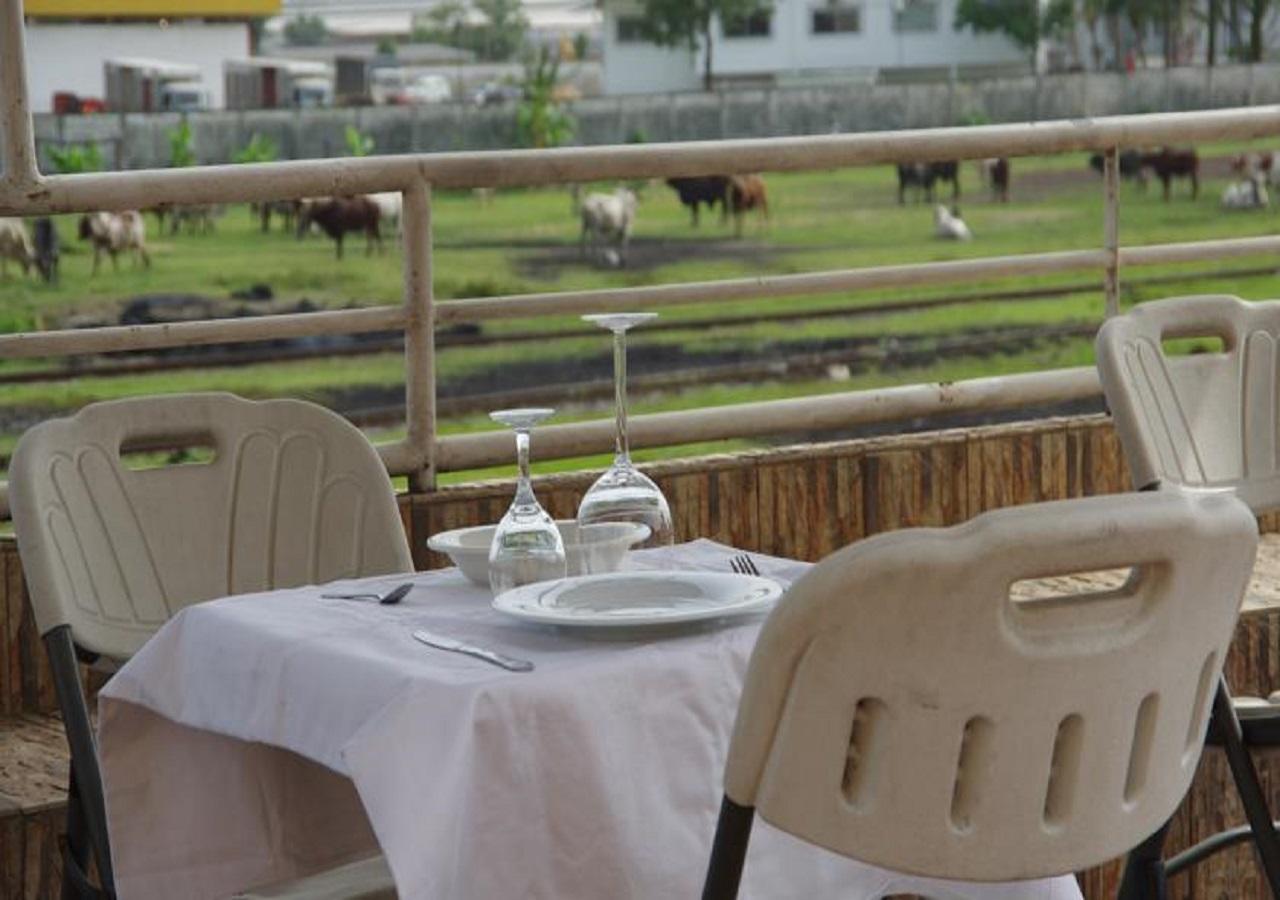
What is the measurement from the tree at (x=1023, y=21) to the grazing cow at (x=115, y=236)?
2588cm

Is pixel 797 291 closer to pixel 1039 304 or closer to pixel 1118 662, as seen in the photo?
pixel 1118 662

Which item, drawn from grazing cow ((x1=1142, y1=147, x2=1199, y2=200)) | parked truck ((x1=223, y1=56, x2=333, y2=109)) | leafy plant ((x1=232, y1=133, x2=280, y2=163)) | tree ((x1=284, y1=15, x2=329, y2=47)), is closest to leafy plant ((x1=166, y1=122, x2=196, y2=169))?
leafy plant ((x1=232, y1=133, x2=280, y2=163))

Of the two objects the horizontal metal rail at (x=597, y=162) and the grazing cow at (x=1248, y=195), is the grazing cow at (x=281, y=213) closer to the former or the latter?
the grazing cow at (x=1248, y=195)

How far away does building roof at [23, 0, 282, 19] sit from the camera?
51844mm

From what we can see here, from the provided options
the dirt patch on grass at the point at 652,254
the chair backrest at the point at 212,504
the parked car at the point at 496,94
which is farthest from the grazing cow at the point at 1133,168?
the chair backrest at the point at 212,504

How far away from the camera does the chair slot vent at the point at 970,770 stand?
1.77 meters

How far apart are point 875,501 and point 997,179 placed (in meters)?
40.5

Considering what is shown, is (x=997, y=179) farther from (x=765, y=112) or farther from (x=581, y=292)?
(x=581, y=292)

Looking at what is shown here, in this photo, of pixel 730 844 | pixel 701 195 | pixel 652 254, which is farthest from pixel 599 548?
pixel 701 195

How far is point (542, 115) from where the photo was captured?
47.6 metres

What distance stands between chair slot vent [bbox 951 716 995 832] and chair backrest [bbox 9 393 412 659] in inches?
42.4

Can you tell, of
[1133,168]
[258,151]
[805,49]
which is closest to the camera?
[258,151]

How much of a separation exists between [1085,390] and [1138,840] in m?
2.50

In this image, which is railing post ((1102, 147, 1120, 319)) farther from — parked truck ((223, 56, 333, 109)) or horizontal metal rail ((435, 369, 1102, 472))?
parked truck ((223, 56, 333, 109))
